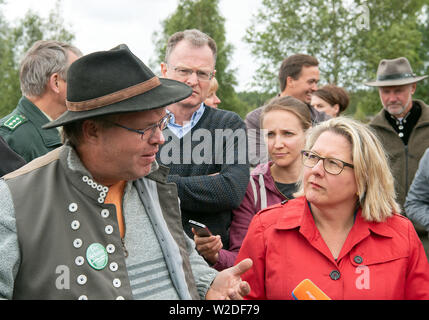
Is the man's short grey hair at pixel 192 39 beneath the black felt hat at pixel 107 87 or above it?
above

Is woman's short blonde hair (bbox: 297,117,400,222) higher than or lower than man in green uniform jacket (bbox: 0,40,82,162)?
lower

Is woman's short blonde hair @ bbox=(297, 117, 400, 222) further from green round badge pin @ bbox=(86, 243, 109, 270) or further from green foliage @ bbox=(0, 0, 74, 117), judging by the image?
green foliage @ bbox=(0, 0, 74, 117)

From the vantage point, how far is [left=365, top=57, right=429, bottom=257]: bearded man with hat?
5367 millimetres

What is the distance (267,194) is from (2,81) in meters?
23.0

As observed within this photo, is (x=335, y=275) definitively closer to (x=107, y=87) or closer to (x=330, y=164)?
(x=330, y=164)

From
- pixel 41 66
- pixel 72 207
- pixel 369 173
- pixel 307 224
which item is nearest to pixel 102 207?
pixel 72 207

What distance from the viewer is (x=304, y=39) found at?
23.7 metres

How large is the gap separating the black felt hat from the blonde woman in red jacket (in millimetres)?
1142

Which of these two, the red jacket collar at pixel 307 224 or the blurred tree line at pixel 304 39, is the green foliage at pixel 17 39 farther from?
the red jacket collar at pixel 307 224

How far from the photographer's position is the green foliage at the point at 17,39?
2153 centimetres

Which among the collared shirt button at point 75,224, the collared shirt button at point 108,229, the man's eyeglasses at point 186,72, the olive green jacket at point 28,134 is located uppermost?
the man's eyeglasses at point 186,72

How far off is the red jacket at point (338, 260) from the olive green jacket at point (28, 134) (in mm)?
1688

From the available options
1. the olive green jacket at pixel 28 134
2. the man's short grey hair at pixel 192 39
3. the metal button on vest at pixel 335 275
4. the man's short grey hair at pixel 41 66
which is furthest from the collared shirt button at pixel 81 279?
the man's short grey hair at pixel 41 66

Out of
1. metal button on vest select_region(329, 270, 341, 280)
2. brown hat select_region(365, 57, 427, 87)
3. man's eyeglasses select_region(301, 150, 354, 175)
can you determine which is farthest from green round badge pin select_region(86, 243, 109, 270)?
brown hat select_region(365, 57, 427, 87)
